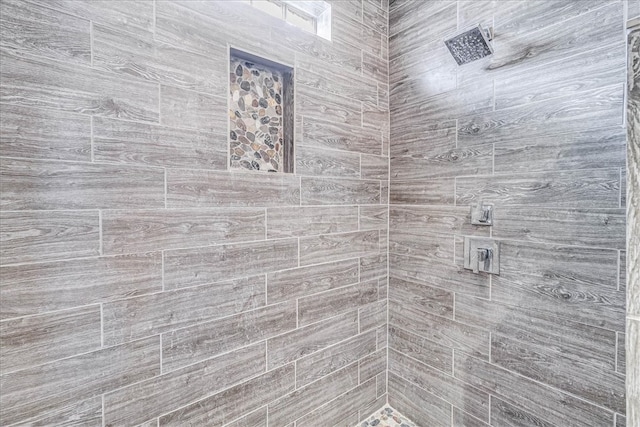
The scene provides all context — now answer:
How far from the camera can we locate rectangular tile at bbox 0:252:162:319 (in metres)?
0.92

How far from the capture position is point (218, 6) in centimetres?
125

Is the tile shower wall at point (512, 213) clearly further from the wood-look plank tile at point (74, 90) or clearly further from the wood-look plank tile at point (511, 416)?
the wood-look plank tile at point (74, 90)

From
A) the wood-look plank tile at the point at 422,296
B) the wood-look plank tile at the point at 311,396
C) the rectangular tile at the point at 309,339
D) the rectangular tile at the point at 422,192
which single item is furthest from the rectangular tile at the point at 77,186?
the wood-look plank tile at the point at 422,296

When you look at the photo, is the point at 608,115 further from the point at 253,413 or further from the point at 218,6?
the point at 253,413

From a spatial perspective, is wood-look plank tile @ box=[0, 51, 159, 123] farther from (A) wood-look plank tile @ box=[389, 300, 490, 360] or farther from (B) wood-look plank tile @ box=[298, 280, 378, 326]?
(A) wood-look plank tile @ box=[389, 300, 490, 360]

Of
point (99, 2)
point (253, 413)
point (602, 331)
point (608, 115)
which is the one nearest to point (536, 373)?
point (602, 331)

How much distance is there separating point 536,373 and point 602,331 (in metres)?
0.33

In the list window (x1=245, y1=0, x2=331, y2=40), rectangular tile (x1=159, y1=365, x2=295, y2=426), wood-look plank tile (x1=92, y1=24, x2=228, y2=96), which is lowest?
rectangular tile (x1=159, y1=365, x2=295, y2=426)

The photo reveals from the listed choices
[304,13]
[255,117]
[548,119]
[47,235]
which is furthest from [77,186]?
[548,119]

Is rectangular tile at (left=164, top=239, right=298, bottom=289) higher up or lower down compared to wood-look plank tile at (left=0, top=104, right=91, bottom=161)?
lower down

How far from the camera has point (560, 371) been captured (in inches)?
49.5

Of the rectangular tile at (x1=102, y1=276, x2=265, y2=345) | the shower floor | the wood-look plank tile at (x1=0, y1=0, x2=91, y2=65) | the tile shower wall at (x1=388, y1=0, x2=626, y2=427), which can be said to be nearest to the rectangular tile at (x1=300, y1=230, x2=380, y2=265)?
the tile shower wall at (x1=388, y1=0, x2=626, y2=427)

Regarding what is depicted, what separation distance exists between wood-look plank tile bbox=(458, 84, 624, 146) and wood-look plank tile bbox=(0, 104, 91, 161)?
5.28 feet

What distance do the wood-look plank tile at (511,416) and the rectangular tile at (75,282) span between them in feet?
5.27
